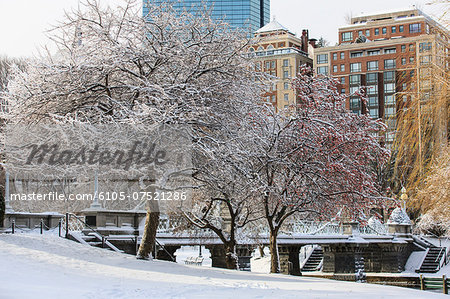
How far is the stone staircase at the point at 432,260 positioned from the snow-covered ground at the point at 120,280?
1186 inches

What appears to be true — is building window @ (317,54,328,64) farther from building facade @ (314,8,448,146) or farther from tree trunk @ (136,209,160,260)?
tree trunk @ (136,209,160,260)

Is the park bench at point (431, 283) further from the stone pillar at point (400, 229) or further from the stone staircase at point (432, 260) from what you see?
the stone pillar at point (400, 229)

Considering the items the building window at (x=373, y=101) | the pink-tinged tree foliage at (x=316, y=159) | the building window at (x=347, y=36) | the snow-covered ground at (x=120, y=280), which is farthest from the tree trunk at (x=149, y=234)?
the building window at (x=347, y=36)

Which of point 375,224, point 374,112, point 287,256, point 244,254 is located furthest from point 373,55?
point 244,254

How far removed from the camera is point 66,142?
834 inches

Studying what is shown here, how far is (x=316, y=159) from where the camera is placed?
83.8 ft

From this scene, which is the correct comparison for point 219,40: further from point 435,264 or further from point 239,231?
point 435,264

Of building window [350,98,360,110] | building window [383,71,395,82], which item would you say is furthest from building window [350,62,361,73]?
building window [350,98,360,110]

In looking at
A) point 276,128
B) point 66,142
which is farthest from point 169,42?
point 276,128

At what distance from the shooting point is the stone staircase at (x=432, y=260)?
48.2 meters

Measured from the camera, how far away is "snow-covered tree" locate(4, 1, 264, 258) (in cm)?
2091

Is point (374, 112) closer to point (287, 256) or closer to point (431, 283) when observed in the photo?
point (287, 256)

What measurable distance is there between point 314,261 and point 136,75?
3593cm

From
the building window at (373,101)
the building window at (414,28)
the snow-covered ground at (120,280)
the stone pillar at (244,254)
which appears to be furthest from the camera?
the building window at (414,28)
